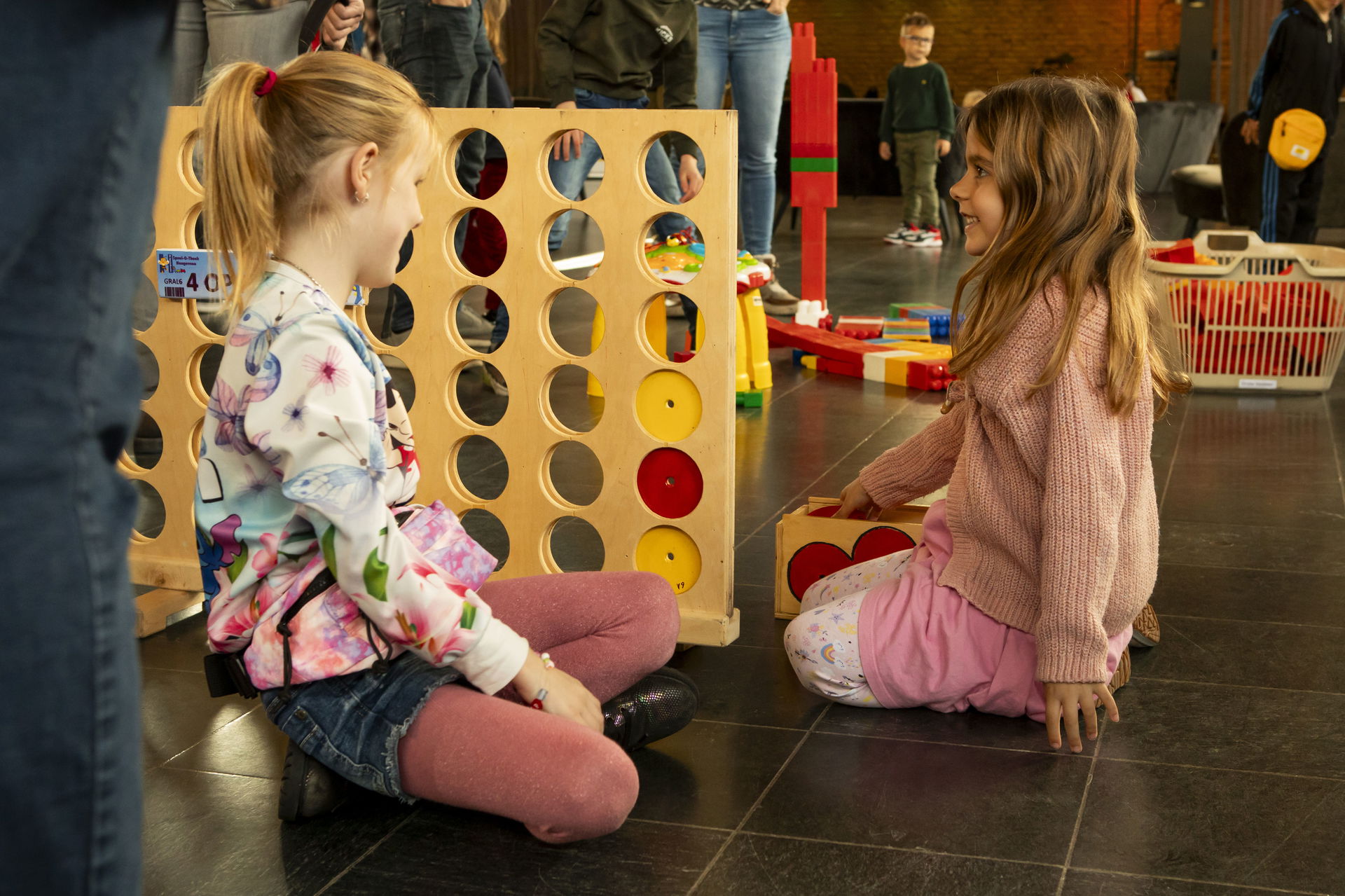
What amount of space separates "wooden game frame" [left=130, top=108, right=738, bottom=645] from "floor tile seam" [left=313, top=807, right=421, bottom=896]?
536 mm

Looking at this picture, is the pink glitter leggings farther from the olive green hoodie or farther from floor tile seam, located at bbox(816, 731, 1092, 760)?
the olive green hoodie

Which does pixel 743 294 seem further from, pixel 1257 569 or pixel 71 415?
pixel 71 415

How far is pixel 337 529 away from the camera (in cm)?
121

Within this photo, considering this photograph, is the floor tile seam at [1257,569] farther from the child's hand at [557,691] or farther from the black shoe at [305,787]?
the black shoe at [305,787]

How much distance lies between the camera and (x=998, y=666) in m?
1.60

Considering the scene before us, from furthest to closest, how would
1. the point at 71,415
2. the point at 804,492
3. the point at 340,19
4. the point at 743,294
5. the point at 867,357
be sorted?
the point at 867,357, the point at 743,294, the point at 804,492, the point at 340,19, the point at 71,415

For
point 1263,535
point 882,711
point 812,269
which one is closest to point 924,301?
point 812,269

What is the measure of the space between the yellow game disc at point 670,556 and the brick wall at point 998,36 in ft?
42.8

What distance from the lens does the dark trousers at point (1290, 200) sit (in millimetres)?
4797

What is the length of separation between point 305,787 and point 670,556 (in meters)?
0.66

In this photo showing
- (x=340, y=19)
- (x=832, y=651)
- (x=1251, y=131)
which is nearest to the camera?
(x=832, y=651)

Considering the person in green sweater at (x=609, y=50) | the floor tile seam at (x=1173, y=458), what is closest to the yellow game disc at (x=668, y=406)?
the floor tile seam at (x=1173, y=458)

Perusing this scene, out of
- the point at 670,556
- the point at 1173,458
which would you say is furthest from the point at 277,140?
the point at 1173,458

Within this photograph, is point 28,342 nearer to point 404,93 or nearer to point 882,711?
point 404,93
